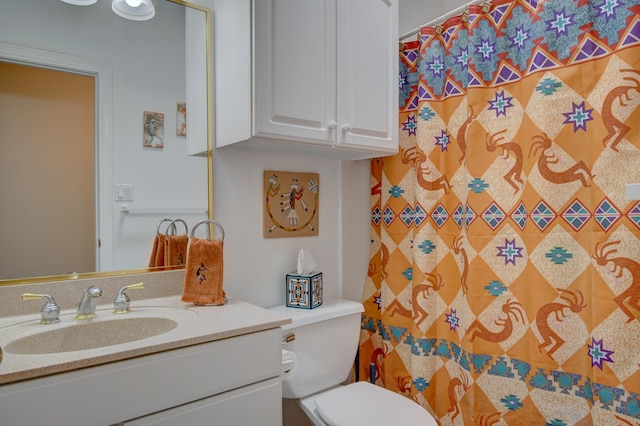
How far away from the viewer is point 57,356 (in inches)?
34.0

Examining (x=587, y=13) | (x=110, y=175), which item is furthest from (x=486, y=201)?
(x=110, y=175)

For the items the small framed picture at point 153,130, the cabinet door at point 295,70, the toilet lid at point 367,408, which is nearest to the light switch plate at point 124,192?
the small framed picture at point 153,130

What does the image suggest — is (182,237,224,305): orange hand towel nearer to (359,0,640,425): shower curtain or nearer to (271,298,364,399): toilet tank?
(271,298,364,399): toilet tank

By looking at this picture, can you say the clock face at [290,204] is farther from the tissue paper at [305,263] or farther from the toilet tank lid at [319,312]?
the toilet tank lid at [319,312]

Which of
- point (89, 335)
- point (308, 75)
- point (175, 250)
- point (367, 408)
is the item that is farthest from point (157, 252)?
point (367, 408)

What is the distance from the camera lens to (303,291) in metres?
1.64

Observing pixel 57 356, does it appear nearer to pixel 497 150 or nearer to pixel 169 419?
pixel 169 419

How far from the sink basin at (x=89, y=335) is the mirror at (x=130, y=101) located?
240 mm

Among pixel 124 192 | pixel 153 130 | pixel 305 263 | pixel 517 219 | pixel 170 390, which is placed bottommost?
pixel 170 390

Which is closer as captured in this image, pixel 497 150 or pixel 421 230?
pixel 497 150

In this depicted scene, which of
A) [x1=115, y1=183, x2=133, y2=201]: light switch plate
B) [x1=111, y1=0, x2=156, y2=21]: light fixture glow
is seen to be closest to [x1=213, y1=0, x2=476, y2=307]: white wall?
[x1=115, y1=183, x2=133, y2=201]: light switch plate

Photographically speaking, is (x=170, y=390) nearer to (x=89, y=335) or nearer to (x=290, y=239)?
(x=89, y=335)

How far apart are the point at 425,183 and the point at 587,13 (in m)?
0.80

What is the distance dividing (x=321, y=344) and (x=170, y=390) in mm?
738
